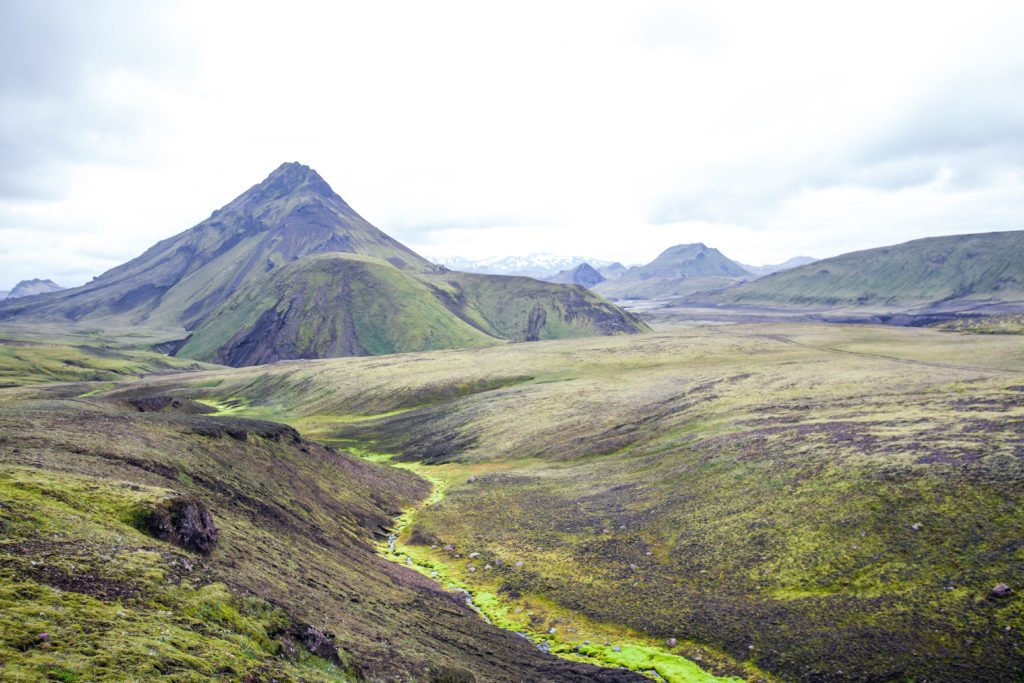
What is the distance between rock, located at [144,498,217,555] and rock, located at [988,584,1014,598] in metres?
42.6

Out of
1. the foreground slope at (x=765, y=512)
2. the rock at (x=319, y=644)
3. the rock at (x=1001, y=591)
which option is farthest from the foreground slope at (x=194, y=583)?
the rock at (x=1001, y=591)

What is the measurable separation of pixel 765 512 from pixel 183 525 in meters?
41.7

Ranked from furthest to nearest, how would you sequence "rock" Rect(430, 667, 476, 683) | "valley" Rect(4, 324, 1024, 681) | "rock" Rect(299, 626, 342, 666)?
1. "valley" Rect(4, 324, 1024, 681)
2. "rock" Rect(430, 667, 476, 683)
3. "rock" Rect(299, 626, 342, 666)

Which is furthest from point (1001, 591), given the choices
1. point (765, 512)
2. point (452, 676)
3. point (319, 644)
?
point (319, 644)

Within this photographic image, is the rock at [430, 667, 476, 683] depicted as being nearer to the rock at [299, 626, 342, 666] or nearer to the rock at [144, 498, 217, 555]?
the rock at [299, 626, 342, 666]

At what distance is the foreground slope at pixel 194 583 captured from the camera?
17500 millimetres

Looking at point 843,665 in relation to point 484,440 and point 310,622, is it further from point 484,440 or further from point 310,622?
point 484,440

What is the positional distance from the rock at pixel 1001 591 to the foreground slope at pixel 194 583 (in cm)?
2062

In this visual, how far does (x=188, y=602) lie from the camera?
72.2ft

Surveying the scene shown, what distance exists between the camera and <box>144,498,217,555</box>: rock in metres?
27.5

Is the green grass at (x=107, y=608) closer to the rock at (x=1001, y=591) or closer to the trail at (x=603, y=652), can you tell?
the trail at (x=603, y=652)

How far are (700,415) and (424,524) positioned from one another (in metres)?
40.6

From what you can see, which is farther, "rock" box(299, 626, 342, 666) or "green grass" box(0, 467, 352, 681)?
"rock" box(299, 626, 342, 666)

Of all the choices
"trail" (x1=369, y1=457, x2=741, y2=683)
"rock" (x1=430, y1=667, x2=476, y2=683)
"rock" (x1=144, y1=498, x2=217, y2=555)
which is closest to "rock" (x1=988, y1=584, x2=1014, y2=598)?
"trail" (x1=369, y1=457, x2=741, y2=683)
